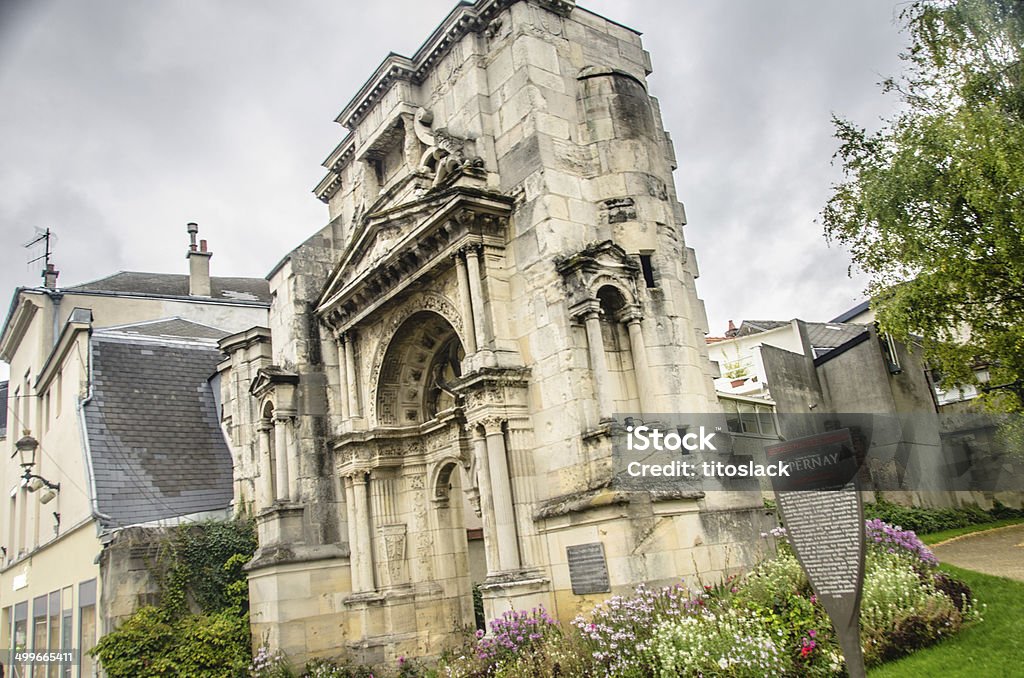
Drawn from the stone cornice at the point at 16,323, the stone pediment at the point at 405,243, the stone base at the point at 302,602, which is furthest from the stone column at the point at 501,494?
the stone cornice at the point at 16,323

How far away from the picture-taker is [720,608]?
9.04 meters

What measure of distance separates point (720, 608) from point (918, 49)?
42.3 ft

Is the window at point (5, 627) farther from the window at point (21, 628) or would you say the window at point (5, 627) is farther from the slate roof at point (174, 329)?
the slate roof at point (174, 329)

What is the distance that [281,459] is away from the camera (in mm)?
15727

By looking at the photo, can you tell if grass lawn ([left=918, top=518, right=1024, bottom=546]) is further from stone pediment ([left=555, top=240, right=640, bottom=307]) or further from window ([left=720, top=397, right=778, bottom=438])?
stone pediment ([left=555, top=240, right=640, bottom=307])

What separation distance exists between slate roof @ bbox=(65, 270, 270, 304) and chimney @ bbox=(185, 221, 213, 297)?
0.47 meters

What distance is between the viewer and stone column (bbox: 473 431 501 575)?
37.6 feet

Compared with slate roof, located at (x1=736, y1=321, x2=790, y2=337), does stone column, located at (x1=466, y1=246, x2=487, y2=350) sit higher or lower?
lower

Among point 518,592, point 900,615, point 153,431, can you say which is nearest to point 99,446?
point 153,431

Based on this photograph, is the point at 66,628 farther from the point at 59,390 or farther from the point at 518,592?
the point at 518,592

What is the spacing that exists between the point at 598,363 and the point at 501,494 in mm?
2300

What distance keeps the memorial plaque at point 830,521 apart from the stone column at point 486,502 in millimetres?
5571

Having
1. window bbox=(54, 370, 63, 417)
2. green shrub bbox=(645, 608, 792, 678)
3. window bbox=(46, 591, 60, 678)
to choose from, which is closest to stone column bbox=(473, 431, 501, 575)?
green shrub bbox=(645, 608, 792, 678)

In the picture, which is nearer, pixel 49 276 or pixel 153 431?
pixel 153 431
